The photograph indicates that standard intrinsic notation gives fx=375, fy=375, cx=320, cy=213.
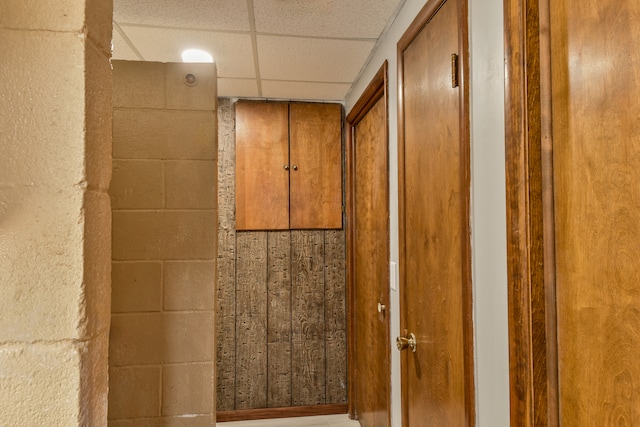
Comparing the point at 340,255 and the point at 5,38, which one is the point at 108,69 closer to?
the point at 5,38

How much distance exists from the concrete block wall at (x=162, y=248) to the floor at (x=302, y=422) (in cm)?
164

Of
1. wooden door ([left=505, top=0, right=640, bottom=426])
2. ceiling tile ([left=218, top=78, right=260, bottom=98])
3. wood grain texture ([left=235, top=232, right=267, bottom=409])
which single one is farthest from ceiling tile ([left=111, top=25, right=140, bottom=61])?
wooden door ([left=505, top=0, right=640, bottom=426])

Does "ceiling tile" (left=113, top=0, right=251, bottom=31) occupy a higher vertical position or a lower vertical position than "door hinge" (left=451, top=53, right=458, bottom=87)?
higher

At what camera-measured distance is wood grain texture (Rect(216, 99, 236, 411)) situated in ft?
8.74

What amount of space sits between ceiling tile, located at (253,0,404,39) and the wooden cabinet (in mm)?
978

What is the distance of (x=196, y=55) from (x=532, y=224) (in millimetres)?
1888

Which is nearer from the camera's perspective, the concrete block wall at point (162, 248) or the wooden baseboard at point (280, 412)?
the concrete block wall at point (162, 248)

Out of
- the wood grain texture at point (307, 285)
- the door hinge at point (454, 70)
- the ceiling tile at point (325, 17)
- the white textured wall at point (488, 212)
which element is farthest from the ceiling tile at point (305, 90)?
the white textured wall at point (488, 212)

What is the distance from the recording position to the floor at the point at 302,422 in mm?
2605

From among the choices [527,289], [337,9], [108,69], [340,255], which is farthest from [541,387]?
[340,255]

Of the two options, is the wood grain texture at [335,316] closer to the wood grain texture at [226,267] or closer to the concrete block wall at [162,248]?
the wood grain texture at [226,267]

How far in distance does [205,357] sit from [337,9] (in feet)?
4.77

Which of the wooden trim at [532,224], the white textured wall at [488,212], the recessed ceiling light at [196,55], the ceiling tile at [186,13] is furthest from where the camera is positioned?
the recessed ceiling light at [196,55]

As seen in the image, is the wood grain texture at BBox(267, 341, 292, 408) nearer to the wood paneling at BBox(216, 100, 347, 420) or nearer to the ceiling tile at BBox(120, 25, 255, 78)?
the wood paneling at BBox(216, 100, 347, 420)
